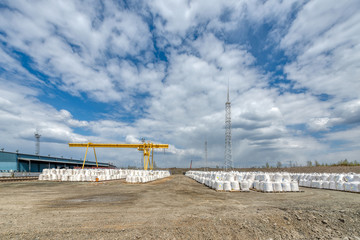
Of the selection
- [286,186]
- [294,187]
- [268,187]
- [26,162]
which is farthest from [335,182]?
[26,162]

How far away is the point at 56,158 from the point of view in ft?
206

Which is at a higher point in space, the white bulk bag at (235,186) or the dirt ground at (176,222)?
the dirt ground at (176,222)

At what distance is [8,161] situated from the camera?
152 ft

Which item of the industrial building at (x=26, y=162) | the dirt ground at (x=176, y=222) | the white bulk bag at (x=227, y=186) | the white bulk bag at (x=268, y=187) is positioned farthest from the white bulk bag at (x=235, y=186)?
the industrial building at (x=26, y=162)

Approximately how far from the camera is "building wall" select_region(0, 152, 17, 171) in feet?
148

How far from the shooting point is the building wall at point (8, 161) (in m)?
45.1

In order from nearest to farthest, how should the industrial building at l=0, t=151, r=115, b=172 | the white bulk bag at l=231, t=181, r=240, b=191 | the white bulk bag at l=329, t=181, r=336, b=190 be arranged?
the white bulk bag at l=231, t=181, r=240, b=191 < the white bulk bag at l=329, t=181, r=336, b=190 < the industrial building at l=0, t=151, r=115, b=172

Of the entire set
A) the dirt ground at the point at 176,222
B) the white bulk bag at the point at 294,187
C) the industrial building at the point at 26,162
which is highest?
the dirt ground at the point at 176,222

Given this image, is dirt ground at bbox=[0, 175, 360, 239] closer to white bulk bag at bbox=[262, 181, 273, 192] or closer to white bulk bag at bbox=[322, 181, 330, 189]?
white bulk bag at bbox=[262, 181, 273, 192]

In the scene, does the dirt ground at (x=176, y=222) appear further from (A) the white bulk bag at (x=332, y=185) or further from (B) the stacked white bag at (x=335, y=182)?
(A) the white bulk bag at (x=332, y=185)

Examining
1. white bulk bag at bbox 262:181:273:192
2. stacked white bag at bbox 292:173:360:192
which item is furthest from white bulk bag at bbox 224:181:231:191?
stacked white bag at bbox 292:173:360:192

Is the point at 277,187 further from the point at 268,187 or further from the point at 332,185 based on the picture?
the point at 332,185

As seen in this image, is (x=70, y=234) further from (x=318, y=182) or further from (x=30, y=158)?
(x=30, y=158)

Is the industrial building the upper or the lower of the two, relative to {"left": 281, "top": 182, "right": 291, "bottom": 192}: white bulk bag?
lower
